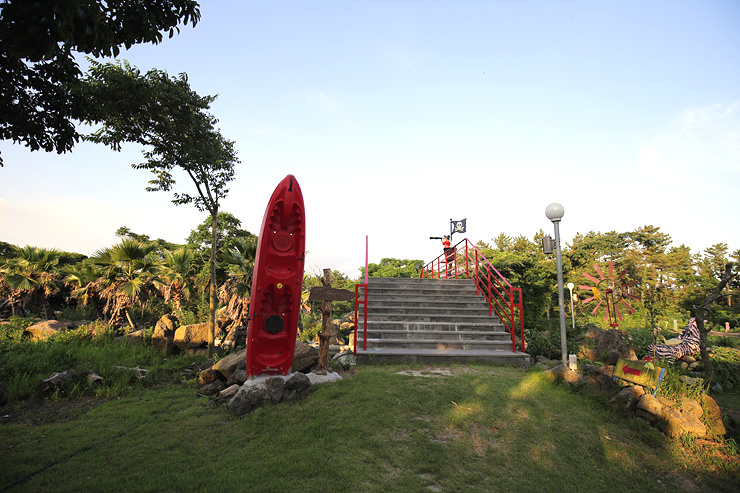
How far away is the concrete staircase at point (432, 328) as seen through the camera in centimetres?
718

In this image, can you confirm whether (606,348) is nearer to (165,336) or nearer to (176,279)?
(165,336)

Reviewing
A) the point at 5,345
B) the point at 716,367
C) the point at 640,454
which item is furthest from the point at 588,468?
the point at 5,345

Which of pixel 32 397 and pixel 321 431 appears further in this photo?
pixel 32 397

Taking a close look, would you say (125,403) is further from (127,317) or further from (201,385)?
(127,317)

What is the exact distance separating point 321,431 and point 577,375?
13.9ft

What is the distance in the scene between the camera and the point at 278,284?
596 cm

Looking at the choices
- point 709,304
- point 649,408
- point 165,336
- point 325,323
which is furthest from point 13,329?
point 709,304

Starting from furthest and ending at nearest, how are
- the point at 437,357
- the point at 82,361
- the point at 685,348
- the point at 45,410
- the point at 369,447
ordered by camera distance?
1. the point at 82,361
2. the point at 437,357
3. the point at 685,348
4. the point at 45,410
5. the point at 369,447

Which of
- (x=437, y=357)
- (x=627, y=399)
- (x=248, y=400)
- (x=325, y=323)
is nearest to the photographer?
(x=627, y=399)

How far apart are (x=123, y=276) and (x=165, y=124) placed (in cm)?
546

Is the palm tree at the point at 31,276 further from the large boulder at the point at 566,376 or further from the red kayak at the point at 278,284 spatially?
the large boulder at the point at 566,376

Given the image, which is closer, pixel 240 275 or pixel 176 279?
pixel 240 275

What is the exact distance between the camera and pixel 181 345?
31.6 feet

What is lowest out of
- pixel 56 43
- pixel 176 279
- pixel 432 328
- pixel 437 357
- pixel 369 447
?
pixel 369 447
